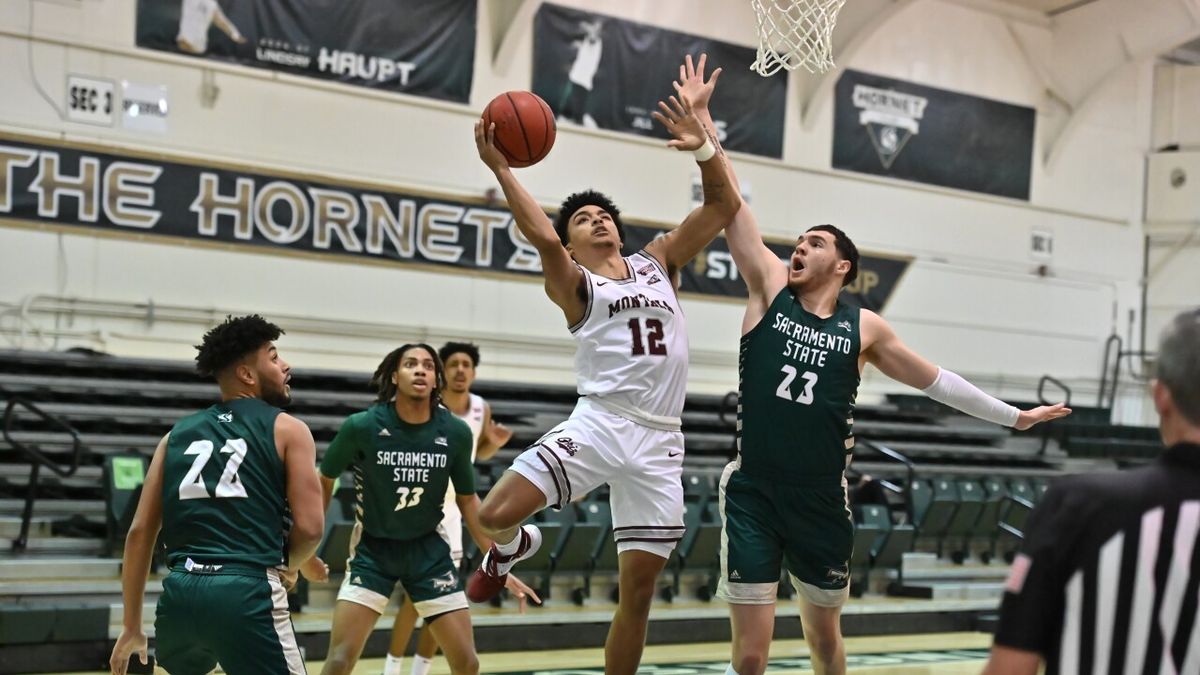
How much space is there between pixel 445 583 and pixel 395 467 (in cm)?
56

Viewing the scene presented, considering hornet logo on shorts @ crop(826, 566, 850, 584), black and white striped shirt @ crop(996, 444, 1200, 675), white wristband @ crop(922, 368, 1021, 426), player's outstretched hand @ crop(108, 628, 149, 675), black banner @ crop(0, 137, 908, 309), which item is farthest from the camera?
black banner @ crop(0, 137, 908, 309)

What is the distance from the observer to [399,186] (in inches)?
518

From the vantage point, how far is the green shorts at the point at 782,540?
450 cm

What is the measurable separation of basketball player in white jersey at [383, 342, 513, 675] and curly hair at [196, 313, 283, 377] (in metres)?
2.60

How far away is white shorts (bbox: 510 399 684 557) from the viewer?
14.4ft

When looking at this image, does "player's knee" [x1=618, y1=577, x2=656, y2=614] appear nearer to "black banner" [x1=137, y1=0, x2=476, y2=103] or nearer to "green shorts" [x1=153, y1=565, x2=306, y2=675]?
"green shorts" [x1=153, y1=565, x2=306, y2=675]

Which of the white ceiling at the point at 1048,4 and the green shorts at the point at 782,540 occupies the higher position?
the white ceiling at the point at 1048,4

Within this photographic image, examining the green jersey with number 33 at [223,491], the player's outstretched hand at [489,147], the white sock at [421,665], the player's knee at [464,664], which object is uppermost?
the player's outstretched hand at [489,147]

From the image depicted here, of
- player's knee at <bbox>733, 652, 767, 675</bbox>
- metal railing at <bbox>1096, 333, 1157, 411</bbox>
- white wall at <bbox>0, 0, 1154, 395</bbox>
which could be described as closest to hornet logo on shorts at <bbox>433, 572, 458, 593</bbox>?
player's knee at <bbox>733, 652, 767, 675</bbox>

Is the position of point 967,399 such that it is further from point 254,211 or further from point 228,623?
point 254,211

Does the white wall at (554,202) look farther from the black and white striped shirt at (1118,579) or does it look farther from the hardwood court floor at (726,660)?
the black and white striped shirt at (1118,579)

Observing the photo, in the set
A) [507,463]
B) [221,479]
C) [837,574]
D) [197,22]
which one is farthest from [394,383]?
[197,22]

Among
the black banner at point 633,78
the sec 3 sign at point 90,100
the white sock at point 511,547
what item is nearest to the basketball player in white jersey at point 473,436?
the white sock at point 511,547

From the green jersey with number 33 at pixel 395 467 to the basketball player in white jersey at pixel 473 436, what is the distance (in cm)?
73
